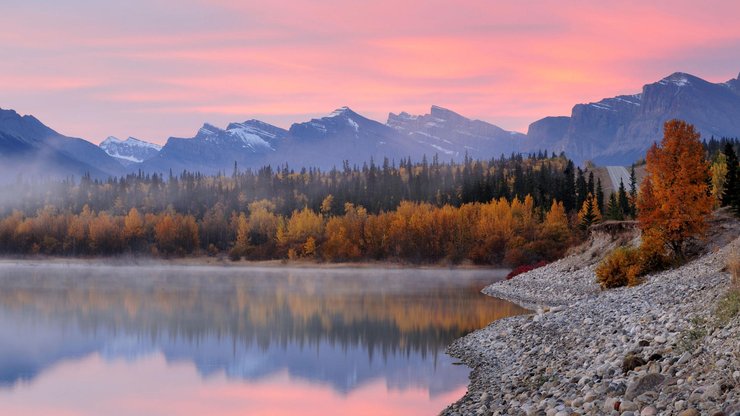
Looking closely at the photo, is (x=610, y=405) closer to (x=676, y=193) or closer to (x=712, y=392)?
(x=712, y=392)

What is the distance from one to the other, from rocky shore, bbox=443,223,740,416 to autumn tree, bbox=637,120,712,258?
33.0ft

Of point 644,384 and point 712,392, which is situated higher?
point 712,392

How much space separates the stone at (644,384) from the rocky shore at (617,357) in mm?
24

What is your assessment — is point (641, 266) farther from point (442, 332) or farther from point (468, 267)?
point (468, 267)

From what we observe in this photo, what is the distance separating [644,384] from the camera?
18.6 metres

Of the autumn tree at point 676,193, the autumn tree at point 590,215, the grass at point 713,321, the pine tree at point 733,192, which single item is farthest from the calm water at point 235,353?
the autumn tree at point 590,215

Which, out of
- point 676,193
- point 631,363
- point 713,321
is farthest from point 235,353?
point 676,193

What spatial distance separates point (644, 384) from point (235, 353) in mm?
28543

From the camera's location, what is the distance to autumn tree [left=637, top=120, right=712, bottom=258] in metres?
52.8

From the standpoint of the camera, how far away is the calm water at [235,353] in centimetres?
3038

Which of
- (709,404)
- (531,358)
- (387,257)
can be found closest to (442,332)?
(531,358)

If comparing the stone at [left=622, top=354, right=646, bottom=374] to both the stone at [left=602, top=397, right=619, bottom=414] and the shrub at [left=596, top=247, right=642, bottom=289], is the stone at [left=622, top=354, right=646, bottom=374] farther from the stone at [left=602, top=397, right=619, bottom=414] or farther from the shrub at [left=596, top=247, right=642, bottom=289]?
the shrub at [left=596, top=247, right=642, bottom=289]

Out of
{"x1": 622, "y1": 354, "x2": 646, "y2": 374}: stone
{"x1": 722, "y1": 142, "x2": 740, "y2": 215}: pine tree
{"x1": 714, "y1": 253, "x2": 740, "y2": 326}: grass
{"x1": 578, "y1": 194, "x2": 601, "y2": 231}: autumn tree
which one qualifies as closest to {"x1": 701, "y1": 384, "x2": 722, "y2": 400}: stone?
{"x1": 622, "y1": 354, "x2": 646, "y2": 374}: stone

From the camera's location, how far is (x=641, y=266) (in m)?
51.2
